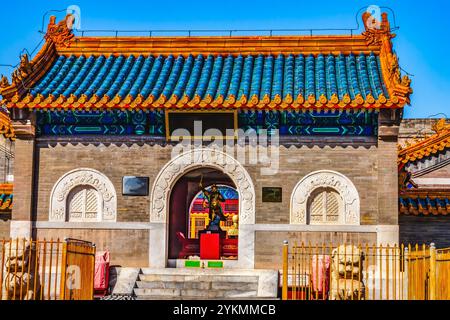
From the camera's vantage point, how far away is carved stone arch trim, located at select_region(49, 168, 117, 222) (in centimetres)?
2183

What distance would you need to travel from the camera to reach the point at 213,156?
21734mm

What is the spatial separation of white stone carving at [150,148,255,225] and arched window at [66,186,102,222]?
1.39 meters

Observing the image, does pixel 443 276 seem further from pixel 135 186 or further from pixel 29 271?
pixel 135 186

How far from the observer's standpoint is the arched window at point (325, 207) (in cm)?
2144

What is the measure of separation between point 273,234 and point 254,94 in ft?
10.9

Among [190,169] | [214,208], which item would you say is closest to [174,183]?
[190,169]

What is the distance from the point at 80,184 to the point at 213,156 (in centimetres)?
329

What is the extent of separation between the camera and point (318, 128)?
850 inches

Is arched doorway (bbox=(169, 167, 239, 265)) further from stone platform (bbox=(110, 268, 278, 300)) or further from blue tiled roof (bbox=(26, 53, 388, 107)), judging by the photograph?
blue tiled roof (bbox=(26, 53, 388, 107))

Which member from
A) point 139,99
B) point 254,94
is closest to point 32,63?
point 139,99

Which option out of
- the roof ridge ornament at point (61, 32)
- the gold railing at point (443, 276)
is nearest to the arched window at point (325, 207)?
the gold railing at point (443, 276)

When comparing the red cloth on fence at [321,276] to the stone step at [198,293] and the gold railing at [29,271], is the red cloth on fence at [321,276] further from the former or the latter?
the gold railing at [29,271]
